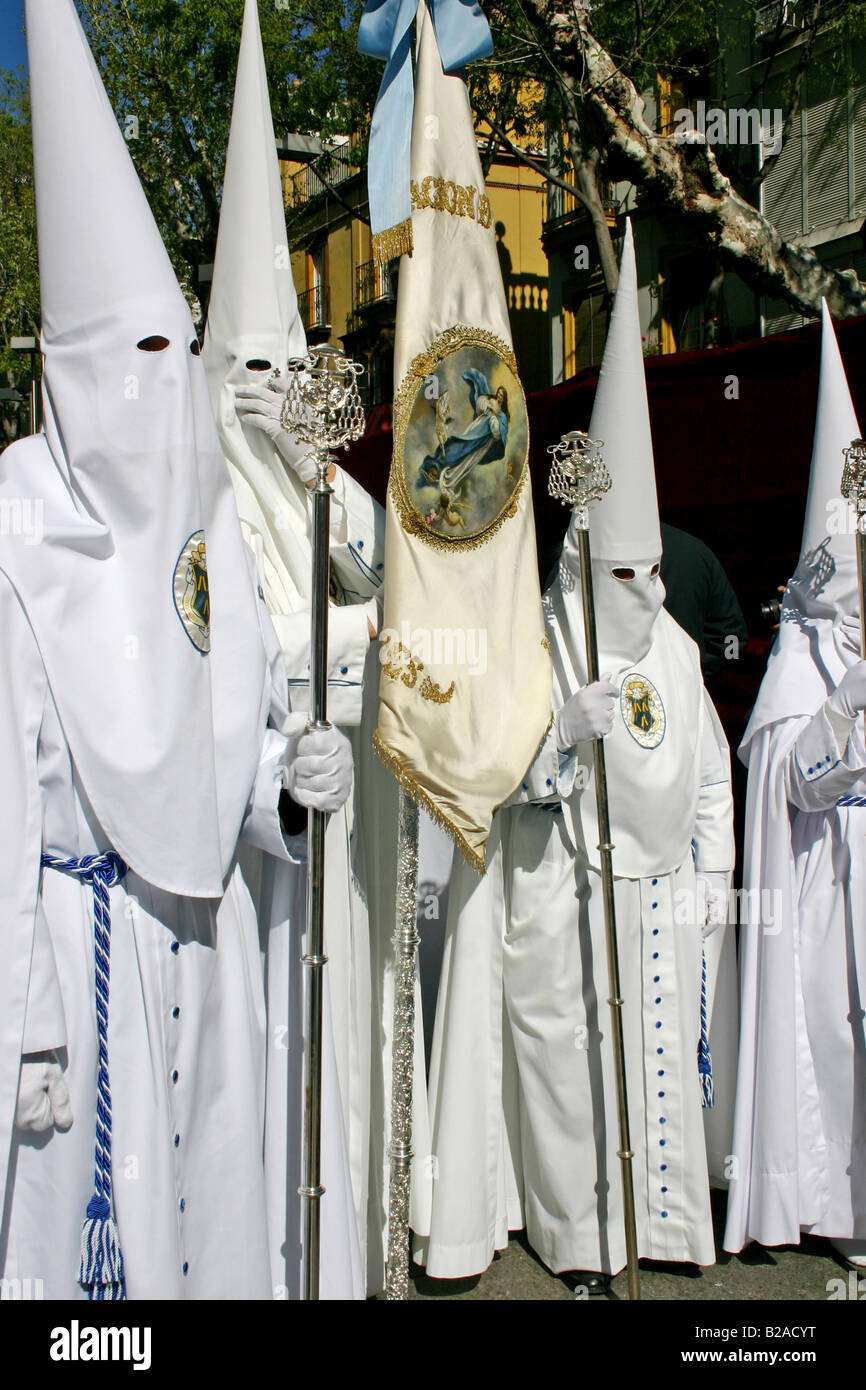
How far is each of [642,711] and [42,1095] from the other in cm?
235

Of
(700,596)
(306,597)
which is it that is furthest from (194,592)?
(700,596)

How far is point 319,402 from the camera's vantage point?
105 inches

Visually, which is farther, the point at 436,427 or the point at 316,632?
the point at 436,427

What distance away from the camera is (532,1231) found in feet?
12.7

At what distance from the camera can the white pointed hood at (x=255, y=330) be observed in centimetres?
337

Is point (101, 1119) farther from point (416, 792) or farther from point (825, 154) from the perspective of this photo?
point (825, 154)

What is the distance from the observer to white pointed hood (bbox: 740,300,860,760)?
4.16 metres

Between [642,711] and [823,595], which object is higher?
[823,595]

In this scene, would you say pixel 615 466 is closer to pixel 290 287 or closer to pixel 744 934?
pixel 290 287

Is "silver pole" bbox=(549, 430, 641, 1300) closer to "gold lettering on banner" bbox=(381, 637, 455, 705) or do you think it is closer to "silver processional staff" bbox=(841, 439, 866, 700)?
"gold lettering on banner" bbox=(381, 637, 455, 705)

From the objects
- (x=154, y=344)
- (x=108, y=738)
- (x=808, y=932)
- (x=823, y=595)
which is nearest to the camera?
(x=108, y=738)

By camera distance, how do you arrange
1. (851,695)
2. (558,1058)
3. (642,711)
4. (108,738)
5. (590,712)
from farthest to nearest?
(642,711)
(558,1058)
(851,695)
(590,712)
(108,738)

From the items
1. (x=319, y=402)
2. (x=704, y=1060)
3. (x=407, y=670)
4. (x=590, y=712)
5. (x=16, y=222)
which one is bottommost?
(x=704, y=1060)

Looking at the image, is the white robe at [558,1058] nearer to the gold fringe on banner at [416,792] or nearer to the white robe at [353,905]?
the white robe at [353,905]
